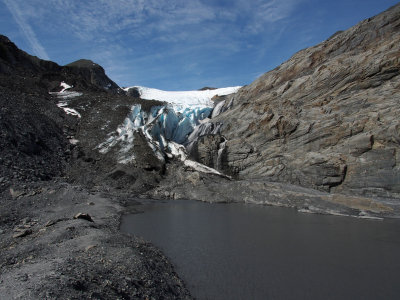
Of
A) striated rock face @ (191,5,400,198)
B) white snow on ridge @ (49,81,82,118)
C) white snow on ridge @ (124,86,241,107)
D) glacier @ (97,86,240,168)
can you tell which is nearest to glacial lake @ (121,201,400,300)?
striated rock face @ (191,5,400,198)

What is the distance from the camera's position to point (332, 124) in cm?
2386

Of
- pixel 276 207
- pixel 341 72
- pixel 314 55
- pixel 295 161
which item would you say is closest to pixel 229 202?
pixel 276 207

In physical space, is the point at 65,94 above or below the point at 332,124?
above

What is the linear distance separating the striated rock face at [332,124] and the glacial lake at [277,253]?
5.78 m

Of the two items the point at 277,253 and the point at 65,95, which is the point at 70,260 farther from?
the point at 65,95

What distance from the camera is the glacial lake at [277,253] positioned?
7.59 m

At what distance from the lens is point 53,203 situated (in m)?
15.5

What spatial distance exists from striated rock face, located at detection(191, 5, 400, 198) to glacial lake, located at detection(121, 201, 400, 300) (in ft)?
19.0

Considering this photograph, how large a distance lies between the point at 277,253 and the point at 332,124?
1733 centimetres

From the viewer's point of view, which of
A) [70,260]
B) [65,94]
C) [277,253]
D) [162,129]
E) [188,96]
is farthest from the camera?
[188,96]

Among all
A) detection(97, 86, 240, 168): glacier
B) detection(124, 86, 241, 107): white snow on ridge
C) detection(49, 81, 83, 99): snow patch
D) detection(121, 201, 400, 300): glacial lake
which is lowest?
detection(121, 201, 400, 300): glacial lake

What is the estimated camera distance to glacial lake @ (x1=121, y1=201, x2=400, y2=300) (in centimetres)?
759

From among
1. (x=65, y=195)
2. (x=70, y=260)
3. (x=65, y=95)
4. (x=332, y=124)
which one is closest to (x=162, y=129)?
(x=65, y=95)

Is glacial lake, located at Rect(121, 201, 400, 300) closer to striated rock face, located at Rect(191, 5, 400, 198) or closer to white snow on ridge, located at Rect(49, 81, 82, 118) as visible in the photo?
striated rock face, located at Rect(191, 5, 400, 198)
